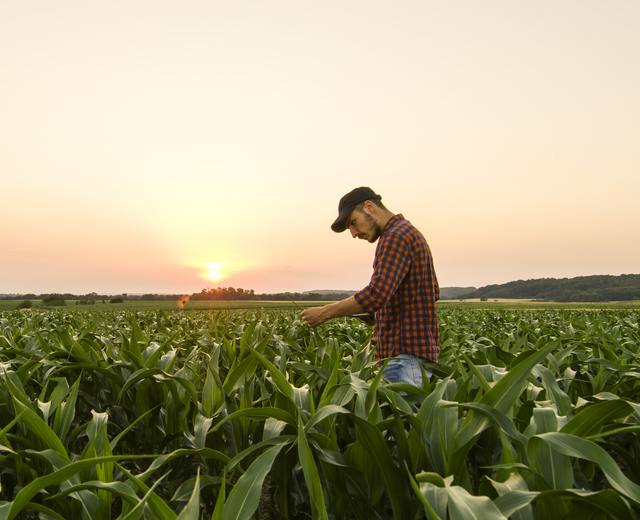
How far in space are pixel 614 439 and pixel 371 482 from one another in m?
2.71

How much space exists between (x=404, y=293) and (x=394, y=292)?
0.78 ft

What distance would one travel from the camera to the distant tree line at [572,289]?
88125 millimetres

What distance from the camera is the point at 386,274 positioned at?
258 cm

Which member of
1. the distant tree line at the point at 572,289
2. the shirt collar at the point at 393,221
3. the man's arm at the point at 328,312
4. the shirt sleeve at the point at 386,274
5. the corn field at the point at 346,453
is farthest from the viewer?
the distant tree line at the point at 572,289

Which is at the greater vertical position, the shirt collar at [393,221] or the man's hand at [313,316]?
the shirt collar at [393,221]

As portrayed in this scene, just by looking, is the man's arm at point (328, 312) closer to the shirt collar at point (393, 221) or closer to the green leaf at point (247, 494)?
the shirt collar at point (393, 221)

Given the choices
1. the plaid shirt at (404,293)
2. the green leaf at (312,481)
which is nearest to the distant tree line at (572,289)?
the plaid shirt at (404,293)

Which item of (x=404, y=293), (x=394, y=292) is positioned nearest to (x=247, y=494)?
(x=394, y=292)

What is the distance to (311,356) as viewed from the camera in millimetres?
3094

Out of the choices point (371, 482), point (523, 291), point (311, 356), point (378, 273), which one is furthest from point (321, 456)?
point (523, 291)

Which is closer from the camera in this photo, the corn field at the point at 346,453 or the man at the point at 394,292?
the corn field at the point at 346,453

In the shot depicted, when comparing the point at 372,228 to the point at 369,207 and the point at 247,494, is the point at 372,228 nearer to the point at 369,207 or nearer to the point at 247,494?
the point at 369,207

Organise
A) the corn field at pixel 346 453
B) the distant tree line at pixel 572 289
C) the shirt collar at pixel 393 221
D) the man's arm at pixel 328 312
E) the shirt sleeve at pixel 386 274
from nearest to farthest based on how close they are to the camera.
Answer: the corn field at pixel 346 453 < the shirt sleeve at pixel 386 274 < the man's arm at pixel 328 312 < the shirt collar at pixel 393 221 < the distant tree line at pixel 572 289

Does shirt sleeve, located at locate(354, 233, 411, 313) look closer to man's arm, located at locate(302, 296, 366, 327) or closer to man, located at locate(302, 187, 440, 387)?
man, located at locate(302, 187, 440, 387)
